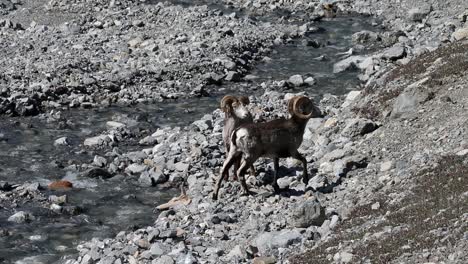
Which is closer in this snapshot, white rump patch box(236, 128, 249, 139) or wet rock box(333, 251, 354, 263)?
wet rock box(333, 251, 354, 263)

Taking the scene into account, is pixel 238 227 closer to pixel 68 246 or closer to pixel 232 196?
pixel 232 196

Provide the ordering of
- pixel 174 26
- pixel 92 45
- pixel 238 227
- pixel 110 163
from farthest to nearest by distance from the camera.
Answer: pixel 174 26 < pixel 92 45 < pixel 110 163 < pixel 238 227

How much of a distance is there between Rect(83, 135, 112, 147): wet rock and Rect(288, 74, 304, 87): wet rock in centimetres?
636

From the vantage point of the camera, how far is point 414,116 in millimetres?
16438

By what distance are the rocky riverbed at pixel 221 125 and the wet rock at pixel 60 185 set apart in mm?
212

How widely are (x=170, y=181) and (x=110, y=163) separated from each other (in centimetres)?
182

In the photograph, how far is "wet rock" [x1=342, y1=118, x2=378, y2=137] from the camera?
17.0 m

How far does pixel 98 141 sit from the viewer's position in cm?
2028

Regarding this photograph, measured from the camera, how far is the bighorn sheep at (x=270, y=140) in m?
14.8

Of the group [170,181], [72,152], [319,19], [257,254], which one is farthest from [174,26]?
[257,254]

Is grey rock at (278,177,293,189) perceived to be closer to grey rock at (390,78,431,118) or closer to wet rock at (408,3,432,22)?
grey rock at (390,78,431,118)

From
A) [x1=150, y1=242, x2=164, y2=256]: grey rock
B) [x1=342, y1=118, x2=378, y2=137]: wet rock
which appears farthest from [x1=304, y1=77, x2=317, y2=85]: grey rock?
[x1=150, y1=242, x2=164, y2=256]: grey rock

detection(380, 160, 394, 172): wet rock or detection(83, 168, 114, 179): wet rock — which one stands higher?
detection(380, 160, 394, 172): wet rock

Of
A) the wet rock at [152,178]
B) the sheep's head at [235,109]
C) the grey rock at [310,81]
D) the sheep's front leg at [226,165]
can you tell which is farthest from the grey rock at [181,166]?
the grey rock at [310,81]
